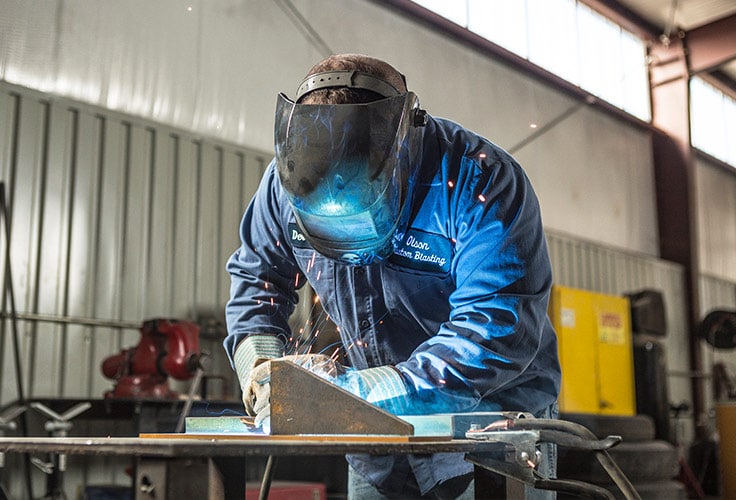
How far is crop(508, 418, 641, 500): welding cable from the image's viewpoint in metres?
1.02

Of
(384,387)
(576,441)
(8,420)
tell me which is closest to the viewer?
(576,441)

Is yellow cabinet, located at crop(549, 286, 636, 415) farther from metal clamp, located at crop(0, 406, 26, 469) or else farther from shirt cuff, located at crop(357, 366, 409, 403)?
shirt cuff, located at crop(357, 366, 409, 403)

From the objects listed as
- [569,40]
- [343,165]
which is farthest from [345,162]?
[569,40]

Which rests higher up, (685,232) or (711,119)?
(711,119)

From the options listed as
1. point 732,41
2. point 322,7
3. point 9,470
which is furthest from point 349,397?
point 732,41

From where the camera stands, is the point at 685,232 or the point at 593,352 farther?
the point at 685,232

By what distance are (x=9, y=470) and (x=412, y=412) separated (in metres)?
3.05

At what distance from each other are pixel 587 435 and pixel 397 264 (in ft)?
1.65

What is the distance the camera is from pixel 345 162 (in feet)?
4.14

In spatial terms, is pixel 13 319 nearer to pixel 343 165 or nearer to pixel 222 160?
pixel 222 160

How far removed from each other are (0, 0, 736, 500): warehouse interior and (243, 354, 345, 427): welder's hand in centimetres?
30

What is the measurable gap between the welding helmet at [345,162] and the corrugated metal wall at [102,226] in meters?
2.87

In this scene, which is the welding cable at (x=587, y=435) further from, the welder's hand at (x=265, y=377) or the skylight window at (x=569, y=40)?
the skylight window at (x=569, y=40)

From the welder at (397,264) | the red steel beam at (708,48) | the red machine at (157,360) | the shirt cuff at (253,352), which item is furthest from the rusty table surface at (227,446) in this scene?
the red steel beam at (708,48)
